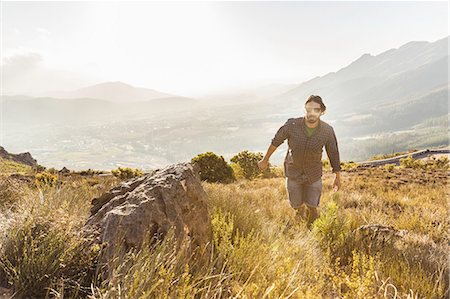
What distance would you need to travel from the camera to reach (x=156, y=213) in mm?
2711

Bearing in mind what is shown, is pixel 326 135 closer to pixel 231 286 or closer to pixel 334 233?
pixel 334 233

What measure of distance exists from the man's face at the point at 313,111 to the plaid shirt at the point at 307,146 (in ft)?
0.56

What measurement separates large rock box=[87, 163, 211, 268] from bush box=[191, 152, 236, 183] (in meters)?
14.2

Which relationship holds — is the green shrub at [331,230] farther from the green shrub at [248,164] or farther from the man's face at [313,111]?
the green shrub at [248,164]

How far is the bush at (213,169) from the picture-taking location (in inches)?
706

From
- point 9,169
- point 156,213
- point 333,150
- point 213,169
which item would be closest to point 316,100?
point 333,150

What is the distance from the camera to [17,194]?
456cm

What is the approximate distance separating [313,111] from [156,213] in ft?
10.2

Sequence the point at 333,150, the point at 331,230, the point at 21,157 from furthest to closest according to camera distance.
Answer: the point at 21,157 < the point at 333,150 < the point at 331,230

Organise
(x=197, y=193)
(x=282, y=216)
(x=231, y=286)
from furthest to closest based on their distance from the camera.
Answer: (x=282, y=216)
(x=197, y=193)
(x=231, y=286)

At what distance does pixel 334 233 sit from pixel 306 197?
1187 millimetres

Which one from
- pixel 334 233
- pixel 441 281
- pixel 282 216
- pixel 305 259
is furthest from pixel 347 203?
pixel 305 259

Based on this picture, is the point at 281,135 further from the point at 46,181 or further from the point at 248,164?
the point at 248,164

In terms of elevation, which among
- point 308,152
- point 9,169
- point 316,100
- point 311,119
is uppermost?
point 316,100
